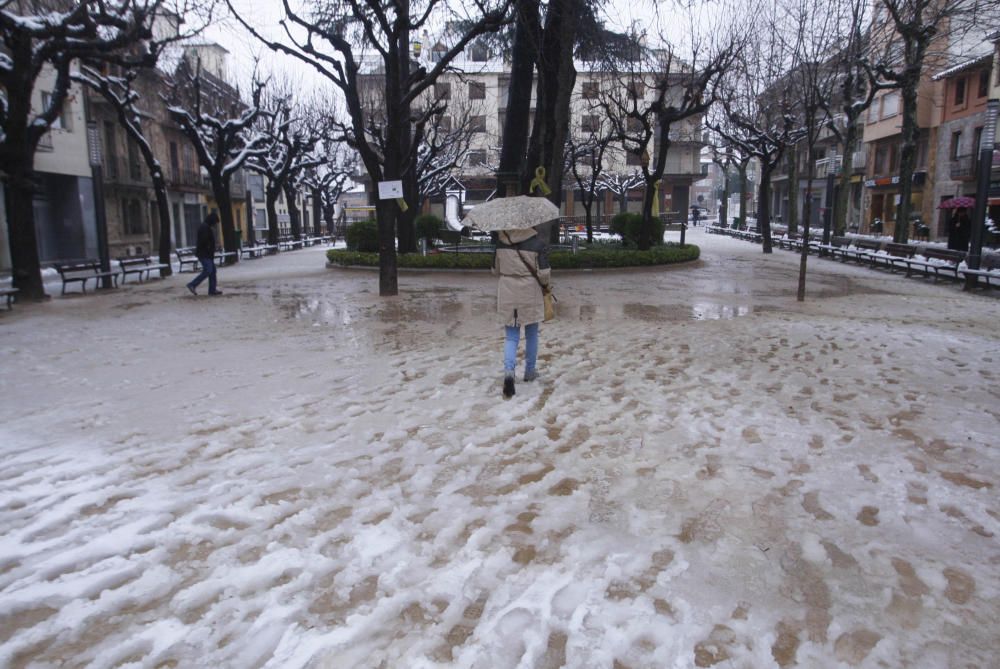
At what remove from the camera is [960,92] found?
31.0 meters

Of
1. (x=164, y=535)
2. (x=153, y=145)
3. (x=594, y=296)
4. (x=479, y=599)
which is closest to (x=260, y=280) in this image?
(x=594, y=296)

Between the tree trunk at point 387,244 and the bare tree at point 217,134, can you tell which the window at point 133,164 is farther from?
the tree trunk at point 387,244

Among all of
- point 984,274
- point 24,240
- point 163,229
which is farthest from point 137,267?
point 984,274

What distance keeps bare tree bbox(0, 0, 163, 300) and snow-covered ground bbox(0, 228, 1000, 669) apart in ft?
18.8

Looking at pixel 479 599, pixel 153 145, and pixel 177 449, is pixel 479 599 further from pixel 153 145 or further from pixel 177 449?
pixel 153 145

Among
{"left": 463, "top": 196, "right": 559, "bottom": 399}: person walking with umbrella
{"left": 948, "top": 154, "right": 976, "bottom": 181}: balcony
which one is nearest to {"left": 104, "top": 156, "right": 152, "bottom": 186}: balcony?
{"left": 463, "top": 196, "right": 559, "bottom": 399}: person walking with umbrella

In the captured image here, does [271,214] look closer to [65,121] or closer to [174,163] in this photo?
[174,163]

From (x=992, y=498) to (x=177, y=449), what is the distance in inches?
194

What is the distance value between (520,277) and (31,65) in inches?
430

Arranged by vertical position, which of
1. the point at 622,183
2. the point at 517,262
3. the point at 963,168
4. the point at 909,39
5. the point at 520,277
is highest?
the point at 909,39

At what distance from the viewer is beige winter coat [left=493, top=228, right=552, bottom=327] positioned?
5.57 metres

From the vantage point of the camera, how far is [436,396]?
5734 mm

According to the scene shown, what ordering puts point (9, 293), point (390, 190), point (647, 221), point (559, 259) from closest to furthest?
point (9, 293) → point (390, 190) → point (559, 259) → point (647, 221)

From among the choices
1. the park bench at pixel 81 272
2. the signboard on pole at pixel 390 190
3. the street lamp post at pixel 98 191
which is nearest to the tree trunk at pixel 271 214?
the street lamp post at pixel 98 191
